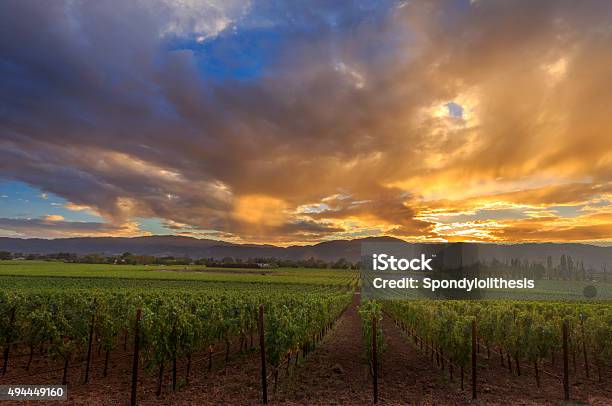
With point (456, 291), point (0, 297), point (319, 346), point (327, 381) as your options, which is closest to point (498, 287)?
point (456, 291)

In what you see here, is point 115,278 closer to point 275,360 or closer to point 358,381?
point 275,360

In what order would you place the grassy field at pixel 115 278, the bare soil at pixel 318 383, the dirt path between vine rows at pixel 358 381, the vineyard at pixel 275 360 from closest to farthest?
the bare soil at pixel 318 383 < the dirt path between vine rows at pixel 358 381 < the vineyard at pixel 275 360 < the grassy field at pixel 115 278

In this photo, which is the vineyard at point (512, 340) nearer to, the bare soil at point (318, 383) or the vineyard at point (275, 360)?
the vineyard at point (275, 360)

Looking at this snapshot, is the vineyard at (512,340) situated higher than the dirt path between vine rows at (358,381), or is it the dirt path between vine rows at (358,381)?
the vineyard at (512,340)

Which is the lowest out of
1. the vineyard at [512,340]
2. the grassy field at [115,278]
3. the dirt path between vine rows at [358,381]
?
the grassy field at [115,278]

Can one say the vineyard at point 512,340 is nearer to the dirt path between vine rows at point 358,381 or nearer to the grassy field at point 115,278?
the dirt path between vine rows at point 358,381

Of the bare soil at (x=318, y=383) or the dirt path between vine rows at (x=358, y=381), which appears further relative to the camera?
the dirt path between vine rows at (x=358, y=381)

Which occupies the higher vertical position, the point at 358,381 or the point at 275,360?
the point at 275,360

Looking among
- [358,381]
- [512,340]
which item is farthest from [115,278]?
[512,340]

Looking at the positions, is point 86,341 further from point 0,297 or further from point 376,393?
point 376,393

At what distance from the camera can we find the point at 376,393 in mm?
12938

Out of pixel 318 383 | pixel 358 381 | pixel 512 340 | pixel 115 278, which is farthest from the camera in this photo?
pixel 115 278

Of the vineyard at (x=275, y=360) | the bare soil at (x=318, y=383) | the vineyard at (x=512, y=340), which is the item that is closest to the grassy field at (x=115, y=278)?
the vineyard at (x=275, y=360)

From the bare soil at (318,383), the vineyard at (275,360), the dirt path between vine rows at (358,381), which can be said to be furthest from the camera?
the vineyard at (275,360)
